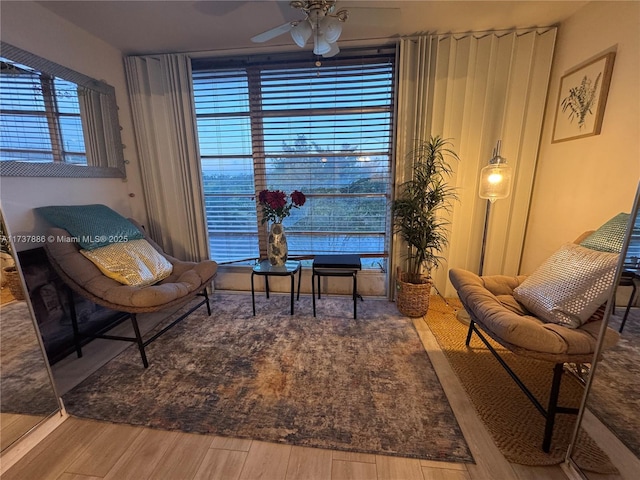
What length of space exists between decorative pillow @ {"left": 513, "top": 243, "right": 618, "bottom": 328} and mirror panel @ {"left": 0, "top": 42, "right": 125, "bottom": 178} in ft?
10.8

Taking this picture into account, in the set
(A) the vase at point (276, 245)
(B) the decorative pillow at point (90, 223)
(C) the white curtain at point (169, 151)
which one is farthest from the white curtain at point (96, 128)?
(A) the vase at point (276, 245)

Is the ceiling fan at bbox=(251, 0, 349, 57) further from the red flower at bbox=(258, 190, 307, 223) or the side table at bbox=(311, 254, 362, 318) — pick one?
the side table at bbox=(311, 254, 362, 318)

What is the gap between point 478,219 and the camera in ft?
8.71

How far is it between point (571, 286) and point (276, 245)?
6.78 feet

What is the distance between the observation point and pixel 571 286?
4.72 ft

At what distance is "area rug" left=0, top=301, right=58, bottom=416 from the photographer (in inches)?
56.8

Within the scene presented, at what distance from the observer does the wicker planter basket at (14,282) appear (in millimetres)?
1444

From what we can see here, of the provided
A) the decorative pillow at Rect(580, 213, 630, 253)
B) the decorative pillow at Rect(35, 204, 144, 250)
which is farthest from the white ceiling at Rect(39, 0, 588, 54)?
the decorative pillow at Rect(580, 213, 630, 253)

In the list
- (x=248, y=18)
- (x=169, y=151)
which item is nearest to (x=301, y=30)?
(x=248, y=18)

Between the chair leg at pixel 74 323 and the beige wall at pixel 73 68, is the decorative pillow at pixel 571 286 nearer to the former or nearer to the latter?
the chair leg at pixel 74 323

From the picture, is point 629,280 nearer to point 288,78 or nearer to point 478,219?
point 478,219

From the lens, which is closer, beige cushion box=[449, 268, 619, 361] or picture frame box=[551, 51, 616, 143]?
beige cushion box=[449, 268, 619, 361]

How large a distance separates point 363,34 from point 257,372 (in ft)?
9.22

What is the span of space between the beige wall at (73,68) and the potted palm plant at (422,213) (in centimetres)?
261
